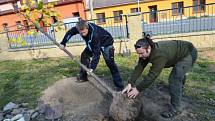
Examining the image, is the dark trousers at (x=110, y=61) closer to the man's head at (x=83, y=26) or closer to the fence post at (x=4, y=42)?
the man's head at (x=83, y=26)

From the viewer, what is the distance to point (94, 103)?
17.6 feet

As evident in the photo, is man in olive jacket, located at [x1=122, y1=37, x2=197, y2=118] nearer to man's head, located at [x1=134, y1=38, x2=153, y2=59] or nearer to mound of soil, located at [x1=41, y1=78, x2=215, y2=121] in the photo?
man's head, located at [x1=134, y1=38, x2=153, y2=59]

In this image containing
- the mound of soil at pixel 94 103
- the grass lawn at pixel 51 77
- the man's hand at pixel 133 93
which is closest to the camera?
the man's hand at pixel 133 93

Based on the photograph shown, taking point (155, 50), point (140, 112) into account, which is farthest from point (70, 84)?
point (155, 50)

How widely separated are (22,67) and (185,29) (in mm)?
6223

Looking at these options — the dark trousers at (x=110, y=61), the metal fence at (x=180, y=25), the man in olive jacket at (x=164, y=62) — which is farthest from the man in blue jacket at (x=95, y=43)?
the metal fence at (x=180, y=25)

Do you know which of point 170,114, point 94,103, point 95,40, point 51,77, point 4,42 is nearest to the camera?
point 170,114

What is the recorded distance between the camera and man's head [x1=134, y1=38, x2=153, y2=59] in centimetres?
372

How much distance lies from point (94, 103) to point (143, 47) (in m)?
2.08

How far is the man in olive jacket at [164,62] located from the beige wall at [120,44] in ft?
17.8

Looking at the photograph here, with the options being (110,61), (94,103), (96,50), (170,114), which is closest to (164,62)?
(170,114)

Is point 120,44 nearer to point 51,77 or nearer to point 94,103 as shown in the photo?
point 51,77

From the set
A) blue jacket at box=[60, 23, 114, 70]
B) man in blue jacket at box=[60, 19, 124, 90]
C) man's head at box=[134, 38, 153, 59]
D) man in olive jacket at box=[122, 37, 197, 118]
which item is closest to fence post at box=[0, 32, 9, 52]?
man in blue jacket at box=[60, 19, 124, 90]

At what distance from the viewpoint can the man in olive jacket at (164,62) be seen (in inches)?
151
